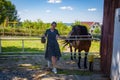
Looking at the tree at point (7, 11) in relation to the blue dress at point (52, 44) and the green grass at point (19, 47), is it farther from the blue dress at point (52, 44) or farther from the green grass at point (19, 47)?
Answer: the blue dress at point (52, 44)

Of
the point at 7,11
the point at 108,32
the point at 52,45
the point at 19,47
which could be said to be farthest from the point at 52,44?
the point at 7,11

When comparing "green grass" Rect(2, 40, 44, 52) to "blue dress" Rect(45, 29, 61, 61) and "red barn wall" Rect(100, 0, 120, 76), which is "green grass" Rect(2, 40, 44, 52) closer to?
"blue dress" Rect(45, 29, 61, 61)

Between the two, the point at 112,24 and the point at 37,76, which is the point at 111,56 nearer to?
the point at 112,24

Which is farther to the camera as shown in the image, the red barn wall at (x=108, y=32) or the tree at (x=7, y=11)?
the tree at (x=7, y=11)

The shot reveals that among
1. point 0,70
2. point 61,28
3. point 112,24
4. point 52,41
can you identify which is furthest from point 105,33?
point 61,28

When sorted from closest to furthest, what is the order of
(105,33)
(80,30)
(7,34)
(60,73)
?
(60,73) < (105,33) < (80,30) < (7,34)

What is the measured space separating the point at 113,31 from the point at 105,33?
1.18 metres

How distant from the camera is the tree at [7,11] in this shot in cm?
4768

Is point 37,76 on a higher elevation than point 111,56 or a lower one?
lower

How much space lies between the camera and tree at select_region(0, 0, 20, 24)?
47681mm

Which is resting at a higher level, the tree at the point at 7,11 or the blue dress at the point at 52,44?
the tree at the point at 7,11

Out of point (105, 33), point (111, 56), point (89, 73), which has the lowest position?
point (89, 73)

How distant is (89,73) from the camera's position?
8.91 metres

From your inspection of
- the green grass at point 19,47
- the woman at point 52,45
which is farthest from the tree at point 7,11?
the woman at point 52,45
